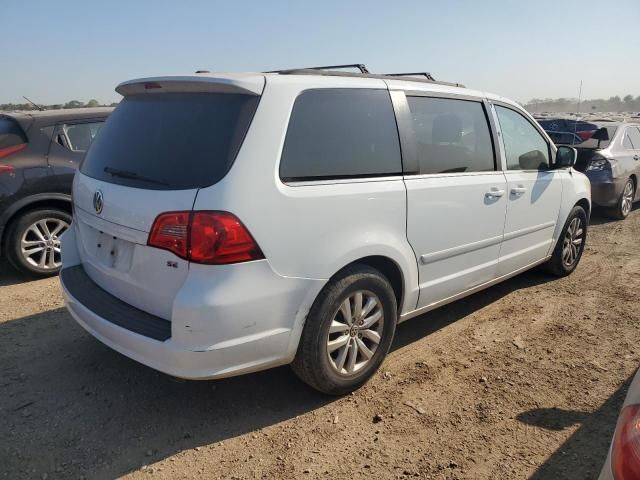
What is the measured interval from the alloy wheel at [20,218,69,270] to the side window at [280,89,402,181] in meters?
3.55

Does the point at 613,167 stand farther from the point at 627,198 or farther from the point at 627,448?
the point at 627,448

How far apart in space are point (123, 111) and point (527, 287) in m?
4.04

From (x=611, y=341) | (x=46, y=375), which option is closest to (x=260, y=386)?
(x=46, y=375)

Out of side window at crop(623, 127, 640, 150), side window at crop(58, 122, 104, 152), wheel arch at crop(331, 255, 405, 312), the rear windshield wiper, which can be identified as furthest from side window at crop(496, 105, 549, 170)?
side window at crop(623, 127, 640, 150)

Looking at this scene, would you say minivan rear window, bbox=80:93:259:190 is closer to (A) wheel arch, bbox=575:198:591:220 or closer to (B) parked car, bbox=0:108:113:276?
(B) parked car, bbox=0:108:113:276

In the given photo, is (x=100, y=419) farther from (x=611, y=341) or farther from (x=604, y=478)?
(x=611, y=341)

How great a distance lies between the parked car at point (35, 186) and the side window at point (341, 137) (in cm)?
348

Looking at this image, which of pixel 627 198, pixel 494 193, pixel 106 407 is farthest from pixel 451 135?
pixel 627 198

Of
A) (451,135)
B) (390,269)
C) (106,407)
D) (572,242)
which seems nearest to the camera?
(106,407)

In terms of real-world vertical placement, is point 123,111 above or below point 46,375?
above

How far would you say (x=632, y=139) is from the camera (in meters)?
9.08

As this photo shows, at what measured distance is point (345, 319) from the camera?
298 cm

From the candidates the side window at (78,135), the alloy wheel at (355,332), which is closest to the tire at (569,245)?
the alloy wheel at (355,332)

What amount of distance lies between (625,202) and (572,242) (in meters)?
4.14
